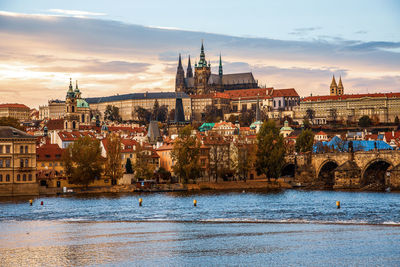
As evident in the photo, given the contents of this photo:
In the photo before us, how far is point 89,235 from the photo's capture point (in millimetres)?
41625

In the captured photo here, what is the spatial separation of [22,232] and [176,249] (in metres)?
10.8

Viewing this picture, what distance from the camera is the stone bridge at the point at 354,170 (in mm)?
78562

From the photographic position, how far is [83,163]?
255ft

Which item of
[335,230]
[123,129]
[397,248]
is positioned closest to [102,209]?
[335,230]

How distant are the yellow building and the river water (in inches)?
186

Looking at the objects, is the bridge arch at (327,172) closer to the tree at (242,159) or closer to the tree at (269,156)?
the tree at (269,156)

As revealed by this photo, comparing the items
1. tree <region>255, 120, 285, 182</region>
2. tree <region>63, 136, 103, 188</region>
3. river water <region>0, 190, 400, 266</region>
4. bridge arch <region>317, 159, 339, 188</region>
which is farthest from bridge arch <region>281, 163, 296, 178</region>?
river water <region>0, 190, 400, 266</region>

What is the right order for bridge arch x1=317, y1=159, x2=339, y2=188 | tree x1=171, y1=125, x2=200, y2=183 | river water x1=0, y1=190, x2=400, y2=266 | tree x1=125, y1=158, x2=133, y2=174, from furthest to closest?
bridge arch x1=317, y1=159, x2=339, y2=188 < tree x1=125, y1=158, x2=133, y2=174 < tree x1=171, y1=125, x2=200, y2=183 < river water x1=0, y1=190, x2=400, y2=266

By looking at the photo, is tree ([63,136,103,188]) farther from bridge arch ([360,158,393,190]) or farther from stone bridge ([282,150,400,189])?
bridge arch ([360,158,393,190])

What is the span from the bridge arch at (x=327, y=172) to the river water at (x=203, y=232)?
21.7m

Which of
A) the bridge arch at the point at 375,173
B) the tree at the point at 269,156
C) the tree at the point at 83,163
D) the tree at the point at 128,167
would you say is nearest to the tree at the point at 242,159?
the tree at the point at 269,156

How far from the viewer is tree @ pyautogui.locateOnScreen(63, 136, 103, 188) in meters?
77.7

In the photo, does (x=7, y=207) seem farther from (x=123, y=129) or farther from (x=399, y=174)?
(x=123, y=129)

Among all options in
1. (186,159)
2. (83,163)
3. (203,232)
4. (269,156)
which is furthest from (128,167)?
(203,232)
